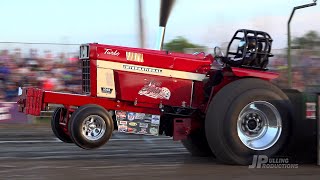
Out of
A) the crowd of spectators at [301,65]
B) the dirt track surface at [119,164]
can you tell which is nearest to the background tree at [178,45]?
the crowd of spectators at [301,65]

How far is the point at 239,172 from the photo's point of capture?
275 inches

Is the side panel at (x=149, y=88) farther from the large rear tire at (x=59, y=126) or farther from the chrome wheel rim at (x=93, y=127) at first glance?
the large rear tire at (x=59, y=126)

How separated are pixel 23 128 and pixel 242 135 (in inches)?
318

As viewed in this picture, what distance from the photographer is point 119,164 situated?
764 cm

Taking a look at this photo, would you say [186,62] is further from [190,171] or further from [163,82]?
[190,171]

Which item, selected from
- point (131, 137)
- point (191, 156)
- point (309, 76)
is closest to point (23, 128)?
point (131, 137)

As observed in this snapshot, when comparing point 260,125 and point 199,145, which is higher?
point 260,125

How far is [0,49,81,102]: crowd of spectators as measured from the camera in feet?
48.4

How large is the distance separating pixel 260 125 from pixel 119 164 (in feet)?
6.77

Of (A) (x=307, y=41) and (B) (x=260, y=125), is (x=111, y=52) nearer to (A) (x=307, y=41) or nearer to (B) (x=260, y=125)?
(B) (x=260, y=125)

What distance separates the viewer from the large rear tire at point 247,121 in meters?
7.46

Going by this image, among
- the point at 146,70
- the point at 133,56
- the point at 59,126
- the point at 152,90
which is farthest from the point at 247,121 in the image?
the point at 59,126

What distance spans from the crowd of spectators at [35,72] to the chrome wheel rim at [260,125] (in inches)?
296

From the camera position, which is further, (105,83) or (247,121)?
(105,83)
